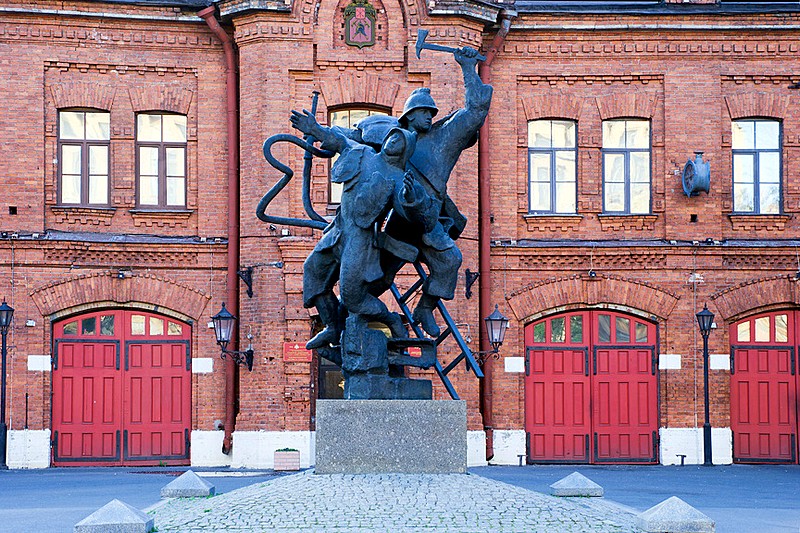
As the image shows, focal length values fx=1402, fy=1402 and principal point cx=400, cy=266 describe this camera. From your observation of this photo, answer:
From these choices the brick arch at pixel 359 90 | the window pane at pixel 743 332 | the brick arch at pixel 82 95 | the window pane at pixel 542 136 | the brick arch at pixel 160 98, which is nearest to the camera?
the brick arch at pixel 359 90

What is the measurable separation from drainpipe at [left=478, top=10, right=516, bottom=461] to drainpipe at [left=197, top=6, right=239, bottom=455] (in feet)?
14.1

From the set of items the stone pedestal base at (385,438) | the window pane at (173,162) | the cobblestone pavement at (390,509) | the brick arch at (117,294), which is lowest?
the cobblestone pavement at (390,509)

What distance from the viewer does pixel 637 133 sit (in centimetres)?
2558

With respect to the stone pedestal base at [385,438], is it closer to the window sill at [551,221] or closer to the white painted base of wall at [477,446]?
the white painted base of wall at [477,446]

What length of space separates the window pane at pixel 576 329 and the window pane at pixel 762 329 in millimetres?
3218

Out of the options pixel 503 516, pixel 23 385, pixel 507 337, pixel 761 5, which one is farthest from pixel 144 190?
pixel 503 516

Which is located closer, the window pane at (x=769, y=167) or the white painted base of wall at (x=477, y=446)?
the white painted base of wall at (x=477, y=446)

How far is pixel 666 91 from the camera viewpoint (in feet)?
83.1

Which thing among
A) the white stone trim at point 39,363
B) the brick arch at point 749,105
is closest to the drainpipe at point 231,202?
the white stone trim at point 39,363

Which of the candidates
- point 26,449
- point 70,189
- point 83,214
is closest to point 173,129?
point 70,189

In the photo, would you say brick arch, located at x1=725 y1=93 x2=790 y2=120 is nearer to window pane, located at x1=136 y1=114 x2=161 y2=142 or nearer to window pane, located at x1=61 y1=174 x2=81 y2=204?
window pane, located at x1=136 y1=114 x2=161 y2=142

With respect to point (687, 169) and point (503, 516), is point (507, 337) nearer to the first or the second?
point (687, 169)

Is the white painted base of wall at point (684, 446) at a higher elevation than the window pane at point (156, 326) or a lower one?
lower

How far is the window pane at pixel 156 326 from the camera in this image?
24.9m
